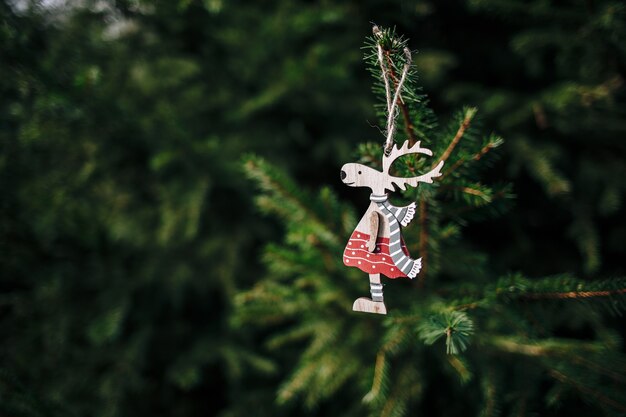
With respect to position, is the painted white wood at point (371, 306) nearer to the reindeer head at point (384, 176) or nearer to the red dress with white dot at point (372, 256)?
the red dress with white dot at point (372, 256)

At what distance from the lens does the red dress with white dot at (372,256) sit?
2.45 feet

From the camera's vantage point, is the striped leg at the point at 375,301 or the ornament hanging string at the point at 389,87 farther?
the striped leg at the point at 375,301

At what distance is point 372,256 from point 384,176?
152 millimetres

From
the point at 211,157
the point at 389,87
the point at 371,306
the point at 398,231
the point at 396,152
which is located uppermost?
the point at 211,157

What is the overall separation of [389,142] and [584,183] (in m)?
1.13

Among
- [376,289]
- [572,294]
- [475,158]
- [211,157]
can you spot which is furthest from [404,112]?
[211,157]

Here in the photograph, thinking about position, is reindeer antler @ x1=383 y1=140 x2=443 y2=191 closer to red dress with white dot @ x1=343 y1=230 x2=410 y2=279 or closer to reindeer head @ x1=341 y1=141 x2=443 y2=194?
reindeer head @ x1=341 y1=141 x2=443 y2=194

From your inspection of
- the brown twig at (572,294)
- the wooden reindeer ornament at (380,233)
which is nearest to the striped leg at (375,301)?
the wooden reindeer ornament at (380,233)

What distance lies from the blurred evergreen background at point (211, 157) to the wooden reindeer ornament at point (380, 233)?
517 millimetres

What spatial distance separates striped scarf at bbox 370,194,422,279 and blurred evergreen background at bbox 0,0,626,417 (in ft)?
1.84

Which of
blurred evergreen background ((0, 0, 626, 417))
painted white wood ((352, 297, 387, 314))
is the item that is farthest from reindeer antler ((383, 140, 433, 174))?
blurred evergreen background ((0, 0, 626, 417))

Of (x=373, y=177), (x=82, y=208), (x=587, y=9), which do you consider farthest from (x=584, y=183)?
(x=82, y=208)

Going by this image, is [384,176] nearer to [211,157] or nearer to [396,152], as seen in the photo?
[396,152]

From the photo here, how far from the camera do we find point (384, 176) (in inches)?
28.8
